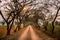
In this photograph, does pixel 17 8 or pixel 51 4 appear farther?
pixel 51 4

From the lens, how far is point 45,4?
34.7 meters

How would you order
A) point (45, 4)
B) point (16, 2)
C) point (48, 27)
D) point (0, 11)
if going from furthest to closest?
point (48, 27) < point (45, 4) < point (16, 2) < point (0, 11)

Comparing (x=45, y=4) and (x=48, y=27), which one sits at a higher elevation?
(x=45, y=4)

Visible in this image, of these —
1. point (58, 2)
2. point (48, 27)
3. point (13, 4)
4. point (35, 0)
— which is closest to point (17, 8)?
point (13, 4)

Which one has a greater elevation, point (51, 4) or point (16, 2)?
point (16, 2)

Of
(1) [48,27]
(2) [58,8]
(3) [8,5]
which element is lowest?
(1) [48,27]

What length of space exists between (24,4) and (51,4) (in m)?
7.18

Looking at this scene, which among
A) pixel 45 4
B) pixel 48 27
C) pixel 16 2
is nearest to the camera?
pixel 16 2

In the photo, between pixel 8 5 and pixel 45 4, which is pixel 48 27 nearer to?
pixel 45 4

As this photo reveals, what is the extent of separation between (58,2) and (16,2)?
390 inches

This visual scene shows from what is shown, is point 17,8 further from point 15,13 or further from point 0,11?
point 0,11

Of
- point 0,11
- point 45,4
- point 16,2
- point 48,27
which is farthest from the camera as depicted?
point 48,27

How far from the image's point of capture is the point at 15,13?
31812mm

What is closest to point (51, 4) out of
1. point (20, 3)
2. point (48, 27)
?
point (20, 3)
